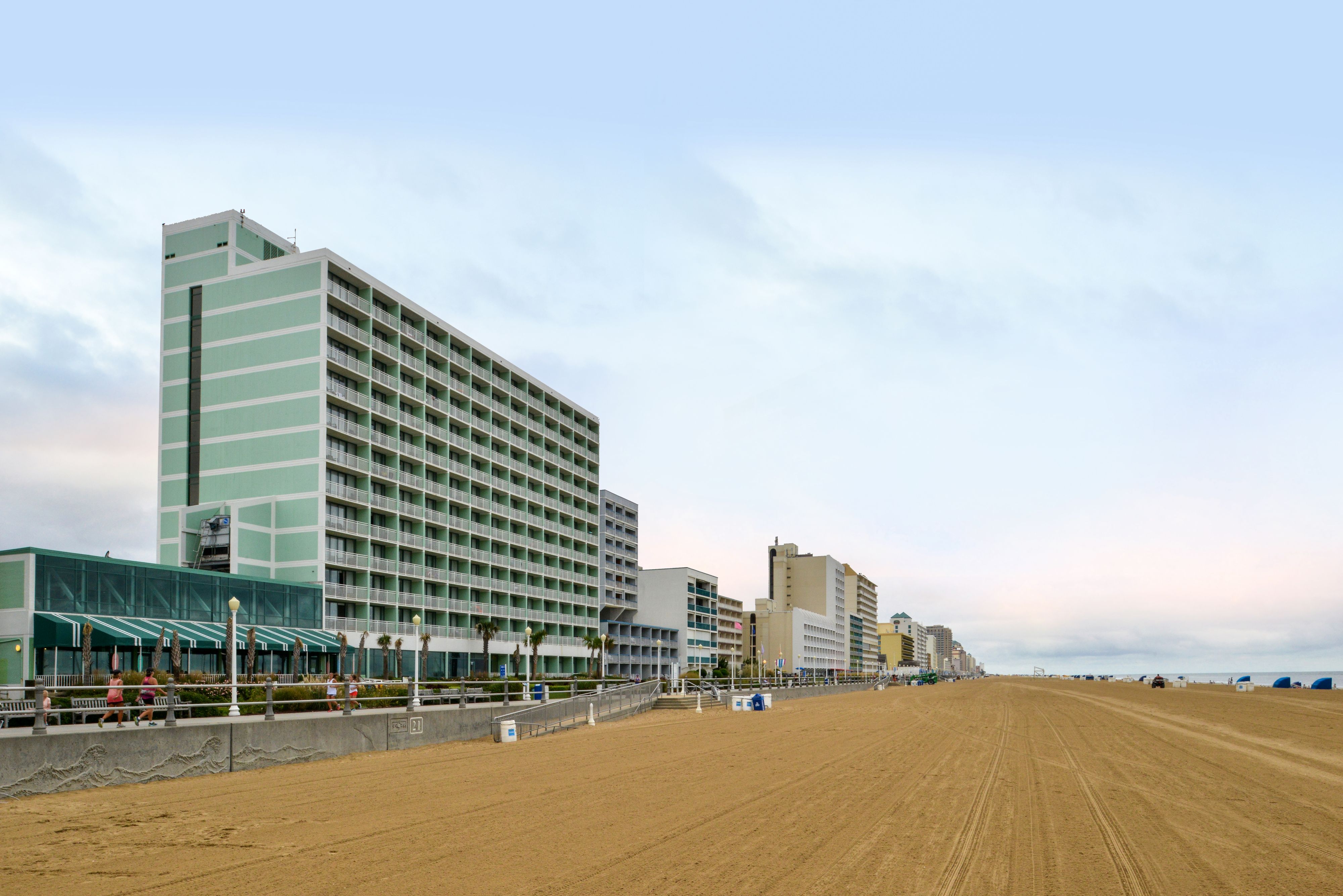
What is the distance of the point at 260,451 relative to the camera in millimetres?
64062

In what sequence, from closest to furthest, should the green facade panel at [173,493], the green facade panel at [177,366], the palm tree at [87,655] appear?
the palm tree at [87,655]
the green facade panel at [173,493]
the green facade panel at [177,366]

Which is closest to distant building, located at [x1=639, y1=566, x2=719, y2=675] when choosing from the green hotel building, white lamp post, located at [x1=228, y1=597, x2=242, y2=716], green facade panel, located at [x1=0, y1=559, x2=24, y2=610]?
the green hotel building

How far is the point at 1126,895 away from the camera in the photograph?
841cm

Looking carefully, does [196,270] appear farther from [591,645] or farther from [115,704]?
[115,704]

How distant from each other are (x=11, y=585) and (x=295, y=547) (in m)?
18.6

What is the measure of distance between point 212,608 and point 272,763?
36769 millimetres

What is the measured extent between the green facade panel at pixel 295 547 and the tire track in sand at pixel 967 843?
51.8 meters

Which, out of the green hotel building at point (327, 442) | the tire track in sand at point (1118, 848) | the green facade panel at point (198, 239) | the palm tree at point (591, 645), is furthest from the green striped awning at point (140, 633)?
the palm tree at point (591, 645)

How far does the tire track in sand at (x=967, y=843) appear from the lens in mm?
8688

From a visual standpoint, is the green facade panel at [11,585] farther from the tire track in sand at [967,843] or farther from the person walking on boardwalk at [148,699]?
the tire track in sand at [967,843]

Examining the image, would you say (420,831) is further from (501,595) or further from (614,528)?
(614,528)

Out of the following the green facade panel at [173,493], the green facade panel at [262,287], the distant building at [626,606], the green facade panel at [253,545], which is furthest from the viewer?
the distant building at [626,606]

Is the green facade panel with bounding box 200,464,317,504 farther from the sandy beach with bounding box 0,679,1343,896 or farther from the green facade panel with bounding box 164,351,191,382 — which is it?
the sandy beach with bounding box 0,679,1343,896

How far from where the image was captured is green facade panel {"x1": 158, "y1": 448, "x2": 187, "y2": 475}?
219 ft
